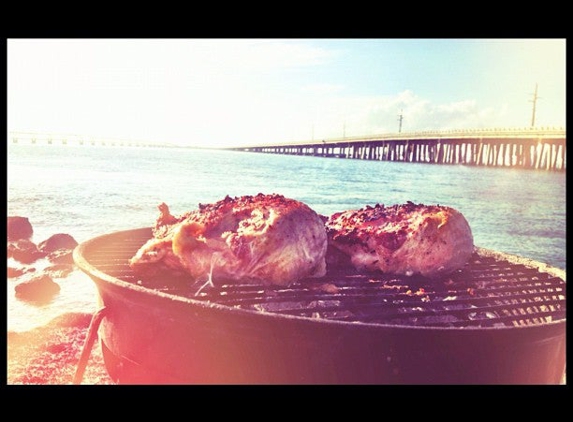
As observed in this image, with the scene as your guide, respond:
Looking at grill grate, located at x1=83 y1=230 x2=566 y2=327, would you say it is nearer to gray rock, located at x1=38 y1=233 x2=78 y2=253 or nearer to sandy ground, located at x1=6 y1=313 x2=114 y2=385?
sandy ground, located at x1=6 y1=313 x2=114 y2=385

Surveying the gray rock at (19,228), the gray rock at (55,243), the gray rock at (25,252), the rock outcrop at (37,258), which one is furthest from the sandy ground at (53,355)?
the gray rock at (19,228)

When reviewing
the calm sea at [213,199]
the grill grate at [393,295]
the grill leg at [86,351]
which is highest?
the grill grate at [393,295]

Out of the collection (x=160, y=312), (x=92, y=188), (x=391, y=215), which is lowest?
(x=92, y=188)

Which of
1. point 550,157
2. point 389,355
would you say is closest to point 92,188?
point 389,355

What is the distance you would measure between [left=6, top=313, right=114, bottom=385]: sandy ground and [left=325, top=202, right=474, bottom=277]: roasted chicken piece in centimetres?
259

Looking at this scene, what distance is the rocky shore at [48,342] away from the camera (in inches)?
183

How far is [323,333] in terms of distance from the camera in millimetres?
2734

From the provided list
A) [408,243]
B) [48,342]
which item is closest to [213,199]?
[48,342]

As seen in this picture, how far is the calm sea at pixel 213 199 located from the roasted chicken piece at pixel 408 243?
4261 mm

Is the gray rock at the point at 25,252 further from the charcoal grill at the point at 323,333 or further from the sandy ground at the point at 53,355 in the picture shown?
the charcoal grill at the point at 323,333

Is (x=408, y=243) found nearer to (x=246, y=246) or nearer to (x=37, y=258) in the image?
(x=246, y=246)

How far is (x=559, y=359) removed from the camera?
11.0ft
